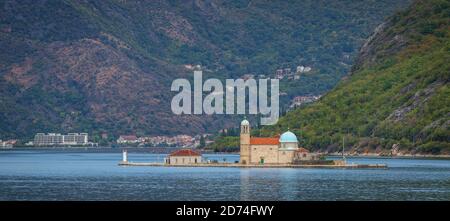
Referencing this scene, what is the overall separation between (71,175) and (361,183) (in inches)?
1896

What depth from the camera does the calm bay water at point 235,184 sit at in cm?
13162

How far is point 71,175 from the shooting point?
188 metres

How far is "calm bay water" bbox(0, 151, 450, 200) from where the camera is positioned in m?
132

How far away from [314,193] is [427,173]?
45414mm

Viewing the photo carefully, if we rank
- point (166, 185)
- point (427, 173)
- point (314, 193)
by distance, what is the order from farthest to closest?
point (427, 173) < point (166, 185) < point (314, 193)

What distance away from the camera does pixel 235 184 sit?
15412 cm
